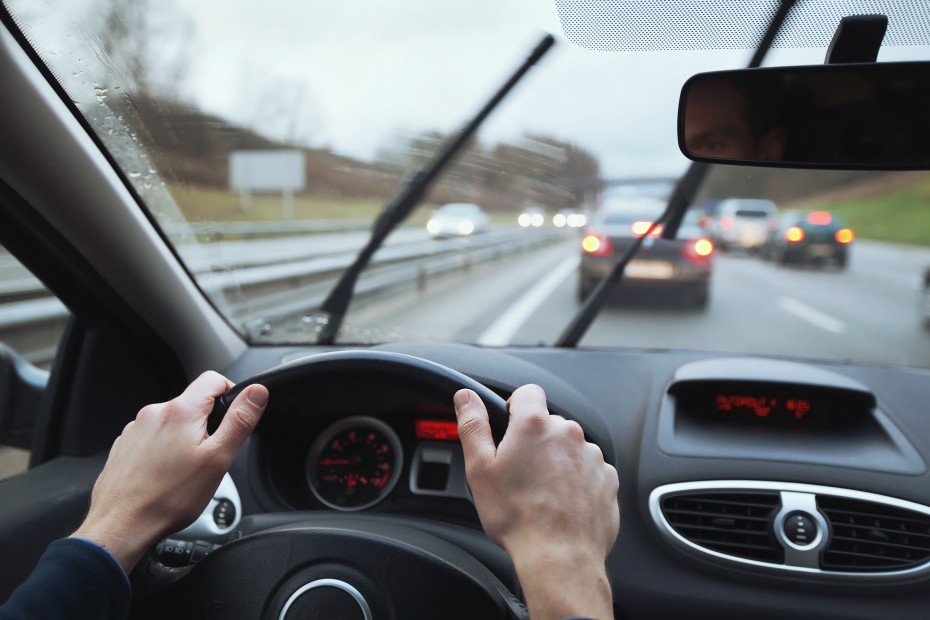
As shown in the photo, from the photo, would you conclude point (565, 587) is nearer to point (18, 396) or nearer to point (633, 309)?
point (18, 396)

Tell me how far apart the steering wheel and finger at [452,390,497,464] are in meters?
0.12

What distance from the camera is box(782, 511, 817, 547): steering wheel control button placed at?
243 centimetres

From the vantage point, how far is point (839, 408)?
9.46 ft

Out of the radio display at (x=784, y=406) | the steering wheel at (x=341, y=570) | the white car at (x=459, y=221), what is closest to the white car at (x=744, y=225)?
the white car at (x=459, y=221)

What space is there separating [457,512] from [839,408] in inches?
59.8

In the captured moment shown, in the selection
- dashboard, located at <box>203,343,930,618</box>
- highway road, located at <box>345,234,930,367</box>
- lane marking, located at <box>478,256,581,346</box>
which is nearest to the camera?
dashboard, located at <box>203,343,930,618</box>

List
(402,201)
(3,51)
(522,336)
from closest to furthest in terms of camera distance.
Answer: (3,51) → (402,201) → (522,336)

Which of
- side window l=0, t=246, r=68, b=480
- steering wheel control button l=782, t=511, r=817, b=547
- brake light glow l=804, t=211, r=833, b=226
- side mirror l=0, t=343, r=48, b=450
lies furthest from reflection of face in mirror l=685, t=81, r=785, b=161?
brake light glow l=804, t=211, r=833, b=226

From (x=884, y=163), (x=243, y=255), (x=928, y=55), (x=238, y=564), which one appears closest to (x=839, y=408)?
(x=884, y=163)

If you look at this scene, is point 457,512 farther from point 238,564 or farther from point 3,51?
point 3,51

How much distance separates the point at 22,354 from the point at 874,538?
310cm

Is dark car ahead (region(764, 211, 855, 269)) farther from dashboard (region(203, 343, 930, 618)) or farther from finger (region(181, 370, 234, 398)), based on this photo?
finger (region(181, 370, 234, 398))

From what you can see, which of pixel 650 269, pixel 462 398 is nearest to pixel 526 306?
pixel 650 269

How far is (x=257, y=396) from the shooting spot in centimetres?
163
